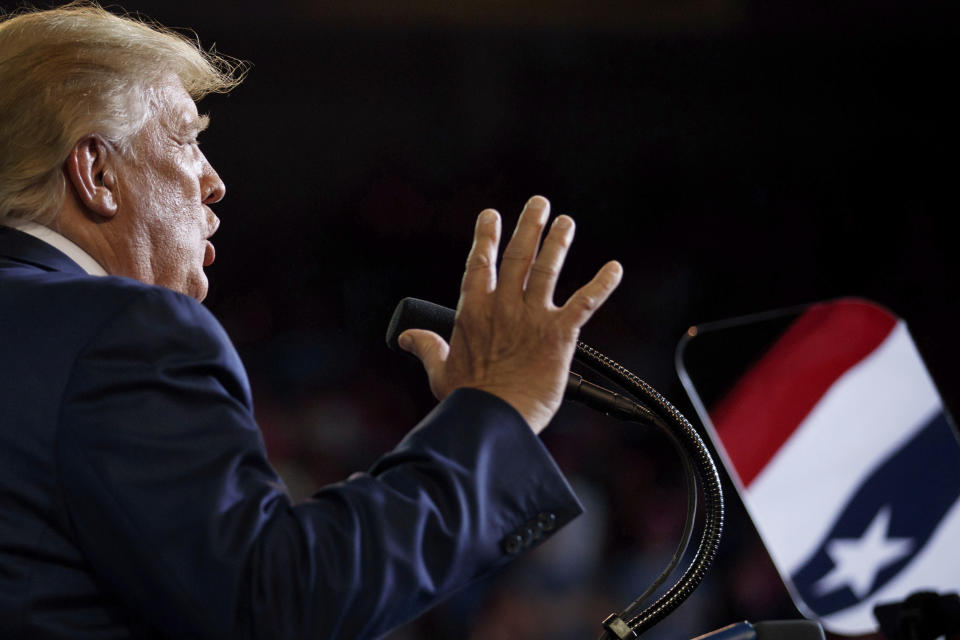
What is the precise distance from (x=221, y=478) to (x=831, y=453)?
2.63 m

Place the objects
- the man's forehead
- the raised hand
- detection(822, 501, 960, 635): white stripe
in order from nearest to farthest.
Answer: the raised hand < the man's forehead < detection(822, 501, 960, 635): white stripe

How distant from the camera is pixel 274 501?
2.22 ft

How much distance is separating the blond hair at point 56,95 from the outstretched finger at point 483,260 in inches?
17.7

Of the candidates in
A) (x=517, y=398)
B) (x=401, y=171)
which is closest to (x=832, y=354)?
(x=401, y=171)

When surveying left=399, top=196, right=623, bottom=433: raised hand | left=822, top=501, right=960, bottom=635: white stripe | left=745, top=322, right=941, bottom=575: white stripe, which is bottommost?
left=822, top=501, right=960, bottom=635: white stripe

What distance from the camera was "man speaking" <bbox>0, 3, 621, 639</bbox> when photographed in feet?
2.12

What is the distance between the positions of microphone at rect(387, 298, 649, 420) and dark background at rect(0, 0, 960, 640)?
205cm

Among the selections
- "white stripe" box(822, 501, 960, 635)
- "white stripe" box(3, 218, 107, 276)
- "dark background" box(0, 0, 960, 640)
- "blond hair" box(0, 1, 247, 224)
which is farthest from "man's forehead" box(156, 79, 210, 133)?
"white stripe" box(822, 501, 960, 635)

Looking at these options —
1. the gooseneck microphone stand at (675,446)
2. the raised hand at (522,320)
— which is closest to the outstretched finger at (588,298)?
the raised hand at (522,320)

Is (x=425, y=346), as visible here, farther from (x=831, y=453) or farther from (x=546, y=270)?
(x=831, y=453)

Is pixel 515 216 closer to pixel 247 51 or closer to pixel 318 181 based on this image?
pixel 318 181

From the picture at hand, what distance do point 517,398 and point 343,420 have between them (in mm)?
2370

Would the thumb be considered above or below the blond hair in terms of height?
below

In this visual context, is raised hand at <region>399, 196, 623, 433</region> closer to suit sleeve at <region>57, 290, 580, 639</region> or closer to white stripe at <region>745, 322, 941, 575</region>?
suit sleeve at <region>57, 290, 580, 639</region>
